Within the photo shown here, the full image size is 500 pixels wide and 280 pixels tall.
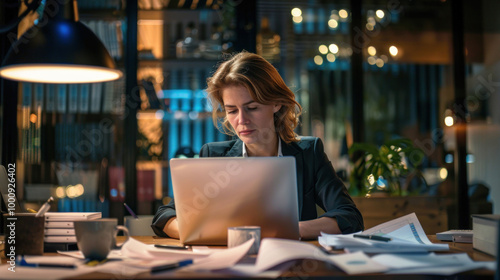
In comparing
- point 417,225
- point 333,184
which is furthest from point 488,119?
point 417,225

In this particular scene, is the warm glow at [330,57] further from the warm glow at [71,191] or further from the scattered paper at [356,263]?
the scattered paper at [356,263]

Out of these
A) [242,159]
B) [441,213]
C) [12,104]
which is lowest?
[441,213]

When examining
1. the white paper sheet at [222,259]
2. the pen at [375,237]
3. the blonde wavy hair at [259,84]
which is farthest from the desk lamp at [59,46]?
the pen at [375,237]

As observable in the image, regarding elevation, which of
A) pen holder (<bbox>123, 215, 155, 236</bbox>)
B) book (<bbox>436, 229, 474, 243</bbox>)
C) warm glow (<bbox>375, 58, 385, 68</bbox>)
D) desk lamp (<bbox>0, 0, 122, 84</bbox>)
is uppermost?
warm glow (<bbox>375, 58, 385, 68</bbox>)

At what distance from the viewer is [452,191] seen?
161 inches

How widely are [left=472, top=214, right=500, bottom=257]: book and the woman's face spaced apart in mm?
958

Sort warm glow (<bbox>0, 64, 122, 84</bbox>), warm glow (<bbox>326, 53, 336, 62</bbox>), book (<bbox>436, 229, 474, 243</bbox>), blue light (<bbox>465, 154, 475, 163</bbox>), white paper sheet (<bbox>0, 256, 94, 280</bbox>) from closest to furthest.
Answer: white paper sheet (<bbox>0, 256, 94, 280</bbox>) → book (<bbox>436, 229, 474, 243</bbox>) → warm glow (<bbox>0, 64, 122, 84</bbox>) → blue light (<bbox>465, 154, 475, 163</bbox>) → warm glow (<bbox>326, 53, 336, 62</bbox>)

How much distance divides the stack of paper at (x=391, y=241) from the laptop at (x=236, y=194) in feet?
0.48

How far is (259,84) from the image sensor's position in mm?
2053

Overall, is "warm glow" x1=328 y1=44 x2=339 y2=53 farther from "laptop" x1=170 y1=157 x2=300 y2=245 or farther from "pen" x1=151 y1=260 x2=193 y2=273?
"pen" x1=151 y1=260 x2=193 y2=273

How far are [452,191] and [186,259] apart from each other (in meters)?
3.43

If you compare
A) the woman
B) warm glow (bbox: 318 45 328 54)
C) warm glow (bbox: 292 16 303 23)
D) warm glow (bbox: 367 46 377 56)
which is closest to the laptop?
the woman

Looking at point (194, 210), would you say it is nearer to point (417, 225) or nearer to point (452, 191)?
point (417, 225)

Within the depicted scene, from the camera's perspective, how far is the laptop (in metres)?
1.35
